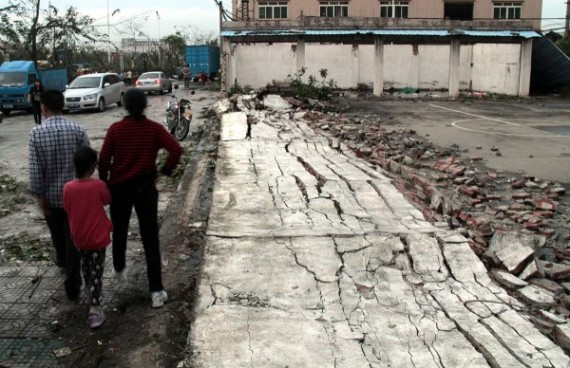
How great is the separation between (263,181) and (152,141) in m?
3.49

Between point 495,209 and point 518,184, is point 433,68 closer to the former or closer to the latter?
point 518,184

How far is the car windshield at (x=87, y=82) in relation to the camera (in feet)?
75.6

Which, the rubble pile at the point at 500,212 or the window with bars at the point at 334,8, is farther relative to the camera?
the window with bars at the point at 334,8

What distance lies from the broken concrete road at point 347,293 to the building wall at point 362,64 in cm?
3093

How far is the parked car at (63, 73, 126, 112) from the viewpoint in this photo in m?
21.8

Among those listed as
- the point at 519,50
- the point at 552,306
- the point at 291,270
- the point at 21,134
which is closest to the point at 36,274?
the point at 291,270

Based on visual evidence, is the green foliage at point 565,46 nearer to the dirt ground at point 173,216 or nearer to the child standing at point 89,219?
the dirt ground at point 173,216

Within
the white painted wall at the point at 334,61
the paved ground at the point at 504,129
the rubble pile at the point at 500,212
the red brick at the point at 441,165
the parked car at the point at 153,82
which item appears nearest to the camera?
the rubble pile at the point at 500,212

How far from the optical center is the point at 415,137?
1451cm

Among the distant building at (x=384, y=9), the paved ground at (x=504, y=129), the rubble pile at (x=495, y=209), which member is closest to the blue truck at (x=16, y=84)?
the rubble pile at (x=495, y=209)

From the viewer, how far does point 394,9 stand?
137 feet

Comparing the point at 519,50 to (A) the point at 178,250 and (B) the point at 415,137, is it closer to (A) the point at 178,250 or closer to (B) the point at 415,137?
(B) the point at 415,137

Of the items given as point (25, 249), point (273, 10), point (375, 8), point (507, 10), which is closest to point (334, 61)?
point (375, 8)

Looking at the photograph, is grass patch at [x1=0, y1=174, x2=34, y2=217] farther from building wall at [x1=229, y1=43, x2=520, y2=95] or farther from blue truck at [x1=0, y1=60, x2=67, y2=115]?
building wall at [x1=229, y1=43, x2=520, y2=95]
